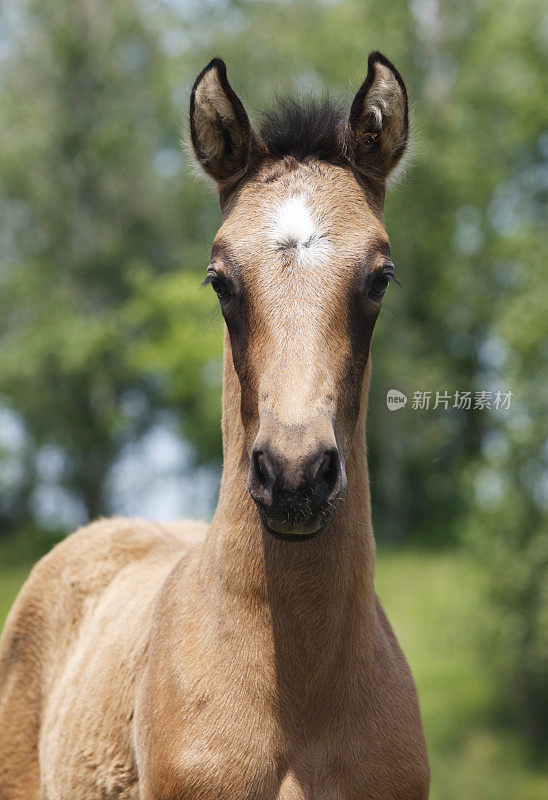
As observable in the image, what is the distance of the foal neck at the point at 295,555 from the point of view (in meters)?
3.48

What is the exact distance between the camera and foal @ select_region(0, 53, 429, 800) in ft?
10.5

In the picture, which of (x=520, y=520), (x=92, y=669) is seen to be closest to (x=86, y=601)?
(x=92, y=669)

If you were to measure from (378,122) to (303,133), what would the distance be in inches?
13.3

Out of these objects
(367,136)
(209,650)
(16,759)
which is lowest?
(16,759)

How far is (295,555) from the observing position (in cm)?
349

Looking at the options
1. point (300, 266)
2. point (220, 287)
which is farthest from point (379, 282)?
point (220, 287)

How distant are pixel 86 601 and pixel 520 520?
1841 centimetres

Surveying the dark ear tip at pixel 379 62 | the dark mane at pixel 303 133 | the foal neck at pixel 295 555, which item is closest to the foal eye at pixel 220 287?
the foal neck at pixel 295 555

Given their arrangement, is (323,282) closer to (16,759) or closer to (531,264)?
(16,759)

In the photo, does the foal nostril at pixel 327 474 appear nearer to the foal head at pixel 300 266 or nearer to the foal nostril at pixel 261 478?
the foal head at pixel 300 266

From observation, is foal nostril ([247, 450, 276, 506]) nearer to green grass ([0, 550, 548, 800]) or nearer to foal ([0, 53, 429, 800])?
foal ([0, 53, 429, 800])

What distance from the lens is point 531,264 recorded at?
23656mm

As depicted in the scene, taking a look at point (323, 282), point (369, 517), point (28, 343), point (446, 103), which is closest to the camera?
point (323, 282)

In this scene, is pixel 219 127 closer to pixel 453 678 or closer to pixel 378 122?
pixel 378 122
